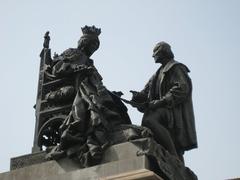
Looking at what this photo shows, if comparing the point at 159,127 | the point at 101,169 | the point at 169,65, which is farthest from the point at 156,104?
the point at 101,169

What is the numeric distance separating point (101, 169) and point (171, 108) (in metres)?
2.54

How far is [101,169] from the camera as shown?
13.9 m

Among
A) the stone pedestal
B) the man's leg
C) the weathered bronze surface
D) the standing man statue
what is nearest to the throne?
the weathered bronze surface

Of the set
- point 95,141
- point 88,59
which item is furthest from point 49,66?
point 95,141

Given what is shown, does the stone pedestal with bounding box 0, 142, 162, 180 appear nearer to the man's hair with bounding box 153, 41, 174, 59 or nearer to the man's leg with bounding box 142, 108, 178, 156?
the man's leg with bounding box 142, 108, 178, 156

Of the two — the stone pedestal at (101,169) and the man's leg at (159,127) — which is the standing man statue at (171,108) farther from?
the stone pedestal at (101,169)

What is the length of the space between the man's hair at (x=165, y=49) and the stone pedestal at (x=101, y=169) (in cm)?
326

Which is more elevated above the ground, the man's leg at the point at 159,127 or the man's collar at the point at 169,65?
the man's collar at the point at 169,65

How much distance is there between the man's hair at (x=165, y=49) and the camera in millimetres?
16375

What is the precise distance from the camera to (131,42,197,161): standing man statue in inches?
593

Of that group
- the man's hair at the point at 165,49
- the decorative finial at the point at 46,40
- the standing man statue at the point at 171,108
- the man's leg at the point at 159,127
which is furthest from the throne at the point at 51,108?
the man's hair at the point at 165,49

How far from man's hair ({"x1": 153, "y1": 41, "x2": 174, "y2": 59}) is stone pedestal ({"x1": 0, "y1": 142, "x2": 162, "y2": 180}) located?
3.26 metres

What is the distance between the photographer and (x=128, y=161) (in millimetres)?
13688

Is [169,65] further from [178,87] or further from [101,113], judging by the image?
A: [101,113]
